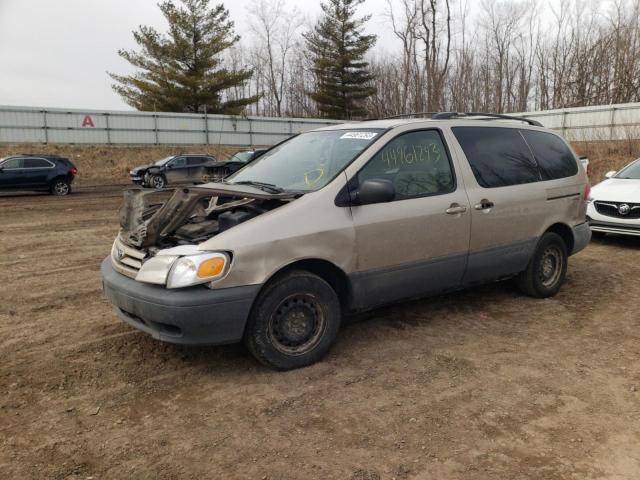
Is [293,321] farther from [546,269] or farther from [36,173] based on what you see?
[36,173]

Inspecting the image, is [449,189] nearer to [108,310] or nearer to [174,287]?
[174,287]

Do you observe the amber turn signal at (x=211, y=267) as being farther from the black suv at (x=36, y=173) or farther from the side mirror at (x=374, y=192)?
the black suv at (x=36, y=173)

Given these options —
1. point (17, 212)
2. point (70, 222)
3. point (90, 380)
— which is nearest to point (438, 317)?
point (90, 380)

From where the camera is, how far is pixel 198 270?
3.18 metres

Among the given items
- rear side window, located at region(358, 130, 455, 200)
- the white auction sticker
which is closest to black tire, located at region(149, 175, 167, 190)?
the white auction sticker

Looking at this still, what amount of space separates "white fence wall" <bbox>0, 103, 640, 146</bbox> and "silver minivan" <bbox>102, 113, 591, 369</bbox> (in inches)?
760

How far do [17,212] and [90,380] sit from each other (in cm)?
1166

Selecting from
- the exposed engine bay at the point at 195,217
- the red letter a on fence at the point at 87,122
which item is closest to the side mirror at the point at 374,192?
the exposed engine bay at the point at 195,217

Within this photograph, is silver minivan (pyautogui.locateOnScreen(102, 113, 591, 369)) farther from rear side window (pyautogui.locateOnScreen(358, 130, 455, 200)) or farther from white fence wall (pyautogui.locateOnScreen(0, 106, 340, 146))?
white fence wall (pyautogui.locateOnScreen(0, 106, 340, 146))

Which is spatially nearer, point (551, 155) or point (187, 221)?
point (187, 221)

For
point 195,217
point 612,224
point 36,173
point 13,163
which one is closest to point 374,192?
point 195,217

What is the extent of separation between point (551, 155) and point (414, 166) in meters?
2.00

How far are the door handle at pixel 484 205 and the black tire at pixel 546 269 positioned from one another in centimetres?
98

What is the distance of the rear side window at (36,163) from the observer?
17734 mm
